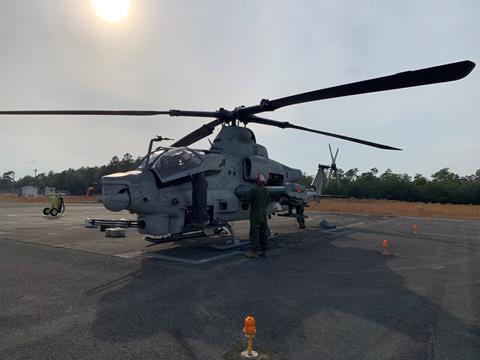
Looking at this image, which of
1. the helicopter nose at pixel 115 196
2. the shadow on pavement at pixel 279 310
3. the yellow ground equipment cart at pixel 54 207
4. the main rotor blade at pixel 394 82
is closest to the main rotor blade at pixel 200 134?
the main rotor blade at pixel 394 82

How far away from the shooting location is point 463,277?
26.6ft

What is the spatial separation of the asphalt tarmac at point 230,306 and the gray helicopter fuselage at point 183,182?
1.27 meters

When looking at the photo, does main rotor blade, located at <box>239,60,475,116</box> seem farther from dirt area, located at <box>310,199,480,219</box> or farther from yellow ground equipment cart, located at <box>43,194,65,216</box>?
dirt area, located at <box>310,199,480,219</box>

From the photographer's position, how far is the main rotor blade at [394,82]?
6.25 metres

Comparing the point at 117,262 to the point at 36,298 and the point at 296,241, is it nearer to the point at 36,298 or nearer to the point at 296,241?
the point at 36,298

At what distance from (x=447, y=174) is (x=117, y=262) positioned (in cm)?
12964

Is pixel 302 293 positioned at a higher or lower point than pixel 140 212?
lower

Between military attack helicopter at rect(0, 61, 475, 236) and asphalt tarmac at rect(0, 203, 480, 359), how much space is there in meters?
1.27

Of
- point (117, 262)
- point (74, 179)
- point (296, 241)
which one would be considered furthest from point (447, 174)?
point (74, 179)

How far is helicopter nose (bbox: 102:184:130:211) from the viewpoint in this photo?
27.9ft

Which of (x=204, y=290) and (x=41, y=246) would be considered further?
(x=41, y=246)

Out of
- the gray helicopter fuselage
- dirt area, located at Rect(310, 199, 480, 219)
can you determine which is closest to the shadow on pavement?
the gray helicopter fuselage

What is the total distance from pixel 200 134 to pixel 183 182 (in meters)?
3.75

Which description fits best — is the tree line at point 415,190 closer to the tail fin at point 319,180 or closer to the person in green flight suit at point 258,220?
the tail fin at point 319,180
